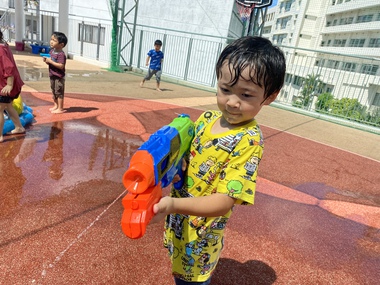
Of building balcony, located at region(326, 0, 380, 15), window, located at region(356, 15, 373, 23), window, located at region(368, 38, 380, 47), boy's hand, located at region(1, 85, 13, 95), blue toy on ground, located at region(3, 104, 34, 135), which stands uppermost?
building balcony, located at region(326, 0, 380, 15)

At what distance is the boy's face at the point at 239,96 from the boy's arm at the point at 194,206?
1.16 ft

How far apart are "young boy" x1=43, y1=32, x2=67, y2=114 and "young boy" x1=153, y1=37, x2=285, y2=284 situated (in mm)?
5446

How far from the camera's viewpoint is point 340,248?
3219mm

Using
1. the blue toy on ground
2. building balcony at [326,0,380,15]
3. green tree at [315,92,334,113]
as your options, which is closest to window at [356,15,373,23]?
building balcony at [326,0,380,15]

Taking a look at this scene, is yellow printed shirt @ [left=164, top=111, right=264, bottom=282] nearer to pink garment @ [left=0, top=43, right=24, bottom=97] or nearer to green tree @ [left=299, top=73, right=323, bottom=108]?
pink garment @ [left=0, top=43, right=24, bottom=97]

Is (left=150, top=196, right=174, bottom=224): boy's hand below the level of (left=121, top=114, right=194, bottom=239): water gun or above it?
below

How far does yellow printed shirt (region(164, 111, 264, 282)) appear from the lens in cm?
125

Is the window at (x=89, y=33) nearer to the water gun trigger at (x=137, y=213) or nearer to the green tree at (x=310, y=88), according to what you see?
the green tree at (x=310, y=88)

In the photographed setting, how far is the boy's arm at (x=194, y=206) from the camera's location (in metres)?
1.05

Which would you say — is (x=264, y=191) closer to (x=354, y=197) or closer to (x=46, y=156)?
(x=354, y=197)

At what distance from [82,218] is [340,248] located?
9.02 feet

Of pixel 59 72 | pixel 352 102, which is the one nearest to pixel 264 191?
pixel 59 72

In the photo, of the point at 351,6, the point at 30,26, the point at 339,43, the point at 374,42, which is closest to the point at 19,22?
the point at 30,26

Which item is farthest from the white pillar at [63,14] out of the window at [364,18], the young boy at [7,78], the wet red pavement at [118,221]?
the window at [364,18]
